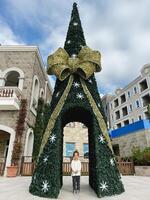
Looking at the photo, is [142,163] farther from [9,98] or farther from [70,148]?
[9,98]

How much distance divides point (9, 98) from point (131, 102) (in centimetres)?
2873

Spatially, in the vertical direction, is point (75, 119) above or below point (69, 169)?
above

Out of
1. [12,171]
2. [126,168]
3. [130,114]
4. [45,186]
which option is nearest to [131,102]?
[130,114]

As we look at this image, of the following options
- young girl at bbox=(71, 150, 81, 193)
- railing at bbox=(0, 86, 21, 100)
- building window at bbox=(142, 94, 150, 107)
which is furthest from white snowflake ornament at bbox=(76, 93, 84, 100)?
building window at bbox=(142, 94, 150, 107)

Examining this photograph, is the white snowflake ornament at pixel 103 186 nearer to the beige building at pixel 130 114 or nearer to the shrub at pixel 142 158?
the shrub at pixel 142 158

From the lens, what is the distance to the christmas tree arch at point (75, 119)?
4.59 metres

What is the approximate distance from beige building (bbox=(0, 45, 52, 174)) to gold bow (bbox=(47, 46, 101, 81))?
719 centimetres

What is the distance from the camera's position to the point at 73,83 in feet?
19.0

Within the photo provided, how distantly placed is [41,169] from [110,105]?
129 ft

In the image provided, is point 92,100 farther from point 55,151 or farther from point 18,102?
point 18,102

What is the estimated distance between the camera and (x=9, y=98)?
1179 centimetres

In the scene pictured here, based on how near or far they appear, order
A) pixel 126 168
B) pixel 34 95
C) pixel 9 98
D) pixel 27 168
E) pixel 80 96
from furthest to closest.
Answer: pixel 34 95
pixel 126 168
pixel 9 98
pixel 27 168
pixel 80 96

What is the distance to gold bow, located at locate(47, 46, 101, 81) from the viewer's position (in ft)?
18.4

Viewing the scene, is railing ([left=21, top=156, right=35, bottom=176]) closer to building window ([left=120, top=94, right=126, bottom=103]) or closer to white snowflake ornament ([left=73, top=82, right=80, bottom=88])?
white snowflake ornament ([left=73, top=82, right=80, bottom=88])
